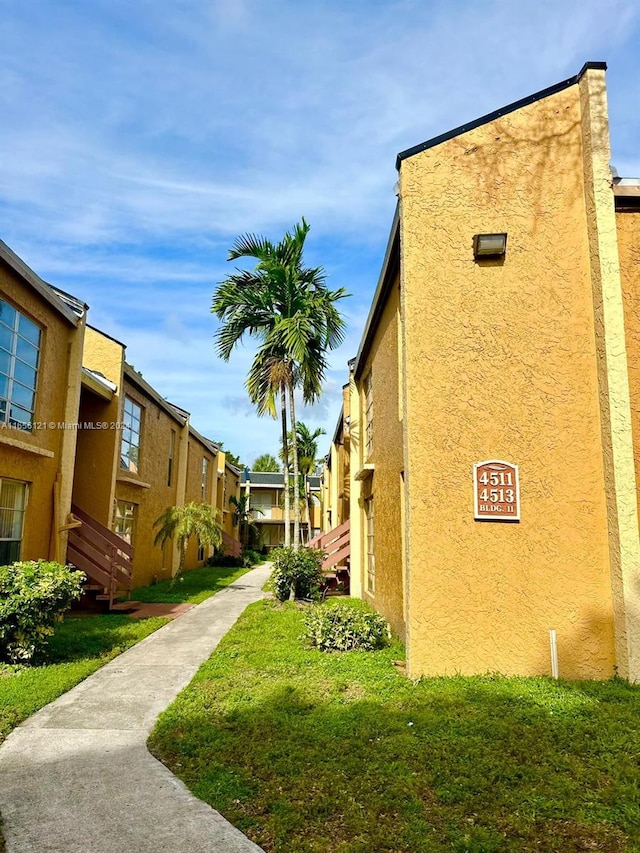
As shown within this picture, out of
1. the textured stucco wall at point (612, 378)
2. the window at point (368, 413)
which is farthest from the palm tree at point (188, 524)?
the textured stucco wall at point (612, 378)

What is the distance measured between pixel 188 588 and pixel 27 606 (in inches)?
416

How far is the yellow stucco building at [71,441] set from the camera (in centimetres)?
967

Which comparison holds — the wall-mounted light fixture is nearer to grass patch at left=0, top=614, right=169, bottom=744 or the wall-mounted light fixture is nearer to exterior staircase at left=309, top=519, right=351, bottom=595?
grass patch at left=0, top=614, right=169, bottom=744

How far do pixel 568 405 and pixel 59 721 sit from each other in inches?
259

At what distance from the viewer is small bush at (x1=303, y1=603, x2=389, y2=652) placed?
812 centimetres

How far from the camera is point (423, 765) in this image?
4.31m

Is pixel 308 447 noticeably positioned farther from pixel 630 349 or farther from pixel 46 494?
pixel 630 349

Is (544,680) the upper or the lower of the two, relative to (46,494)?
lower

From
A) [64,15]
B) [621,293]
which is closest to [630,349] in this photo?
[621,293]

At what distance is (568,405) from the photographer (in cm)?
682

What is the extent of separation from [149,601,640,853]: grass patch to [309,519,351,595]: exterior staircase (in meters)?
8.55

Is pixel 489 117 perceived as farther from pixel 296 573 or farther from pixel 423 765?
pixel 296 573

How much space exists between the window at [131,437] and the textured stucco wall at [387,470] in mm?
7222

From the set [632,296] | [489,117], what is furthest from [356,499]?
[489,117]
